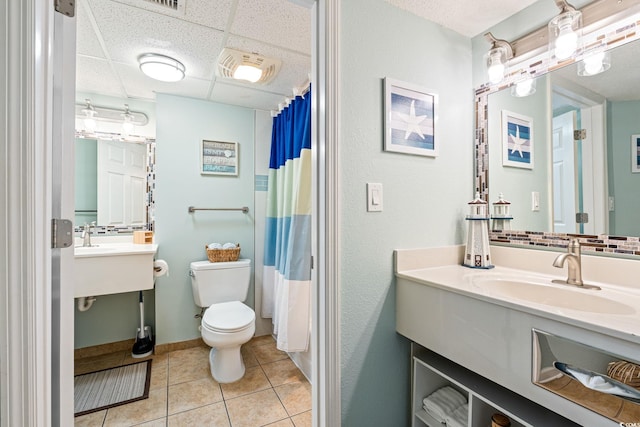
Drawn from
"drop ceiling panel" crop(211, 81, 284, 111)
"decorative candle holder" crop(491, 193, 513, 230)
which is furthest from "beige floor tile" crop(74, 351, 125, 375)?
"decorative candle holder" crop(491, 193, 513, 230)

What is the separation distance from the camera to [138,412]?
62.3 inches

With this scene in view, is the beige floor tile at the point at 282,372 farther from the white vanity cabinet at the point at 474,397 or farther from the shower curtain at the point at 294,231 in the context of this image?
the white vanity cabinet at the point at 474,397

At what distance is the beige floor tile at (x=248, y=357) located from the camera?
211 cm

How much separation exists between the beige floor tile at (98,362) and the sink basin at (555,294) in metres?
2.56

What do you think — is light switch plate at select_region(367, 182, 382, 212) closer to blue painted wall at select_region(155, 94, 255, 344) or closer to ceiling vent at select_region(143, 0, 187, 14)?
ceiling vent at select_region(143, 0, 187, 14)

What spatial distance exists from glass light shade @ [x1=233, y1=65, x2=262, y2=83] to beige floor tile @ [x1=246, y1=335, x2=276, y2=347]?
85.0 inches

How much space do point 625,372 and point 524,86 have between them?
3.97 ft

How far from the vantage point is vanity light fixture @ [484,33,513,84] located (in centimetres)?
133

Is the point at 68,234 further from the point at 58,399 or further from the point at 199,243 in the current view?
the point at 199,243

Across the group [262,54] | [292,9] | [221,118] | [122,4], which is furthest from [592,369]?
[221,118]

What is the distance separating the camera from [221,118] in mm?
2473

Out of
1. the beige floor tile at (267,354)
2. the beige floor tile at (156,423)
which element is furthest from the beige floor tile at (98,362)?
the beige floor tile at (267,354)

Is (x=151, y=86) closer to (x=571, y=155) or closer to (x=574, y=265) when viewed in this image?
(x=571, y=155)

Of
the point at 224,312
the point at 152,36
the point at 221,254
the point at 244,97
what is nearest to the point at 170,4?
the point at 152,36
